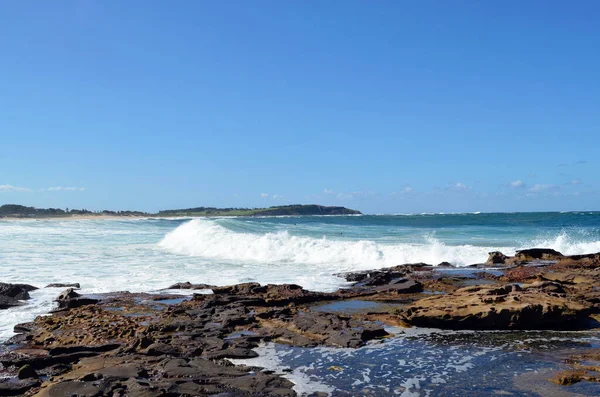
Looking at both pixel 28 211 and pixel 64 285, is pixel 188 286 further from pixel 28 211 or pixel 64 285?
pixel 28 211

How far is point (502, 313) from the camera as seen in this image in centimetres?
1007

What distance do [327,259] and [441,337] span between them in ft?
54.2

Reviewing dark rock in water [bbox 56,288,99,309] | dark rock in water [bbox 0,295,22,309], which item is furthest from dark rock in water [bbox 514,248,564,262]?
dark rock in water [bbox 0,295,22,309]

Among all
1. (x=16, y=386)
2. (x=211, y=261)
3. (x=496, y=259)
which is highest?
(x=496, y=259)

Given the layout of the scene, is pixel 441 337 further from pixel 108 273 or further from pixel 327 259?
pixel 327 259

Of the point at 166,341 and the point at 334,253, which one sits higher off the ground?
the point at 334,253

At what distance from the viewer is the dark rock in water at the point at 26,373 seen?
7234 millimetres

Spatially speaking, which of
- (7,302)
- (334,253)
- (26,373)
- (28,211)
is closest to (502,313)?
(26,373)

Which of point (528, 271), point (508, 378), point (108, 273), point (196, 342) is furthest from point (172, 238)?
point (508, 378)

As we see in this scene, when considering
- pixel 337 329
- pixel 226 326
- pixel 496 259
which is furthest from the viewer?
pixel 496 259

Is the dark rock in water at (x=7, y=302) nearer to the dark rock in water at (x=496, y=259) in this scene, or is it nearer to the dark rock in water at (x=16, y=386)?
the dark rock in water at (x=16, y=386)

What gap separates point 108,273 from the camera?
67.5ft

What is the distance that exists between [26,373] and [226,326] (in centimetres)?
402

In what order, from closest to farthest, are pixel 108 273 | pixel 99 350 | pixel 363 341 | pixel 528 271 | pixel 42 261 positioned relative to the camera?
1. pixel 99 350
2. pixel 363 341
3. pixel 528 271
4. pixel 108 273
5. pixel 42 261
